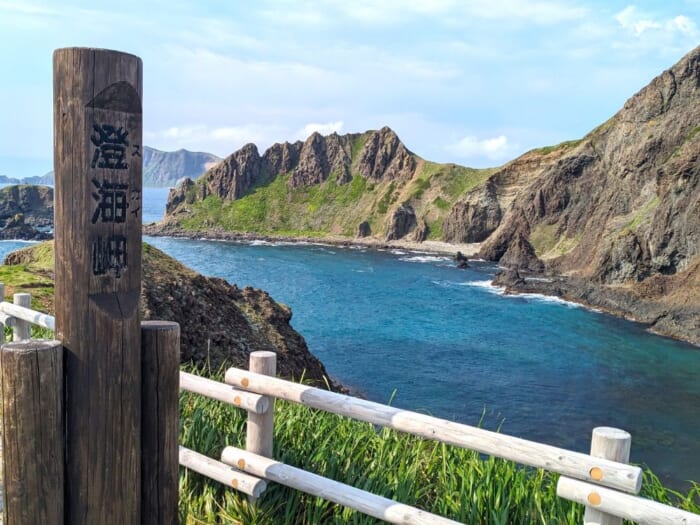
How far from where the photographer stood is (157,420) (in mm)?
3521

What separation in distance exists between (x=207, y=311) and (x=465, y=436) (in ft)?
37.5

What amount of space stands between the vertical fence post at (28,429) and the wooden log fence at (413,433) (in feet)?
0.42

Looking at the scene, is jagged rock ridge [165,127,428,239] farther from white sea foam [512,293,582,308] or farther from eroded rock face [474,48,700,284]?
white sea foam [512,293,582,308]

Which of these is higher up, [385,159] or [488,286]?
[385,159]

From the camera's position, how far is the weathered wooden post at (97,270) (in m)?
3.15

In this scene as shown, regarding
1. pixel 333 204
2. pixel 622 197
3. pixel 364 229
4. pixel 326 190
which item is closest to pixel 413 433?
pixel 622 197

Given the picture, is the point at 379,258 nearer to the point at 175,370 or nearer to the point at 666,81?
the point at 666,81

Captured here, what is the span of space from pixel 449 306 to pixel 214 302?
38648 mm

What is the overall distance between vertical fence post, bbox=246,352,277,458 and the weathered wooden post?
179 centimetres

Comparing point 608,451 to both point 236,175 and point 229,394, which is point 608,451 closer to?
point 229,394

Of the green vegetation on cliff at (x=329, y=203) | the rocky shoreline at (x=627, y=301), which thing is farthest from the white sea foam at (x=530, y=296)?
the green vegetation on cliff at (x=329, y=203)

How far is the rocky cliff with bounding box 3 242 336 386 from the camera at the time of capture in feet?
43.3

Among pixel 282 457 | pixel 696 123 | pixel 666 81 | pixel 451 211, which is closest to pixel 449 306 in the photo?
pixel 696 123

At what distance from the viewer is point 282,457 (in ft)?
18.3
